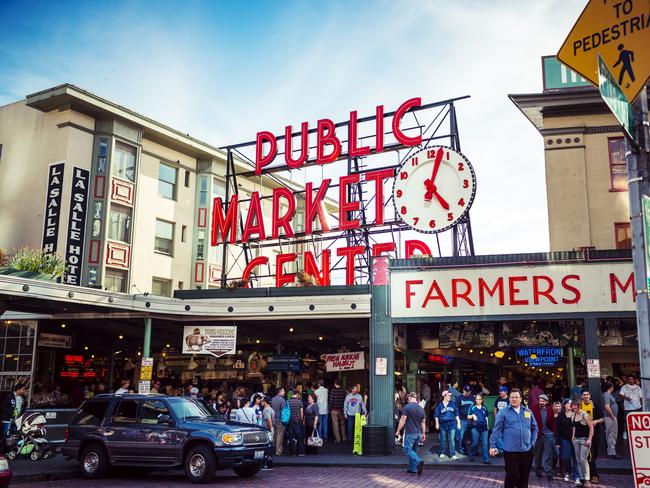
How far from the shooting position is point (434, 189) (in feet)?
84.7

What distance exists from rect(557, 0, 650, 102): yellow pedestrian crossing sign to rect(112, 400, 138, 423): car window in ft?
41.2

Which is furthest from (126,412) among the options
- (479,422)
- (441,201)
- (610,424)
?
(441,201)

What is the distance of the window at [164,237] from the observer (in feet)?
118

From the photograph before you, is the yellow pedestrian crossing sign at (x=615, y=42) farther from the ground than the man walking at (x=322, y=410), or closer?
farther from the ground

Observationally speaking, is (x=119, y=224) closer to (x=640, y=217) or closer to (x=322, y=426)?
(x=322, y=426)

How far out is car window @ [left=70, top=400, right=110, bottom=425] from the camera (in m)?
15.9

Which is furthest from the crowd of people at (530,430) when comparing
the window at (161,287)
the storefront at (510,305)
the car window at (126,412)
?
the window at (161,287)

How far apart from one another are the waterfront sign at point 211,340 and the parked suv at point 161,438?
704 cm

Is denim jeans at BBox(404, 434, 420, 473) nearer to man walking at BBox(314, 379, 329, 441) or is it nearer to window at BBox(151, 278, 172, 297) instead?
man walking at BBox(314, 379, 329, 441)

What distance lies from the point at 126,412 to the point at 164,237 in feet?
70.0

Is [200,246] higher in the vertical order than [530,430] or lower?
higher

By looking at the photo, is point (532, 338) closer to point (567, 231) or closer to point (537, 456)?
point (567, 231)

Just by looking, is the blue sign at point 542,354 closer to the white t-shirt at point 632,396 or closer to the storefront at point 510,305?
the storefront at point 510,305

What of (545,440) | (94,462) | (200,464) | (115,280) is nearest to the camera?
(200,464)
